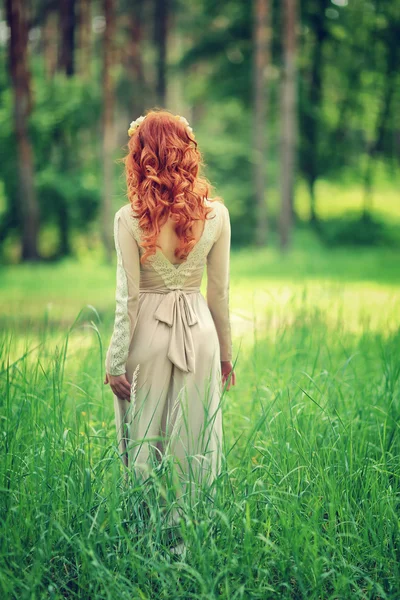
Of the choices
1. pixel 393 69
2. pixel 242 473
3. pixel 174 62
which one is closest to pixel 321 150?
pixel 393 69

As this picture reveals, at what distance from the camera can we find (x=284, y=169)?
62.5ft

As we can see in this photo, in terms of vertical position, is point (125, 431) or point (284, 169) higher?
point (284, 169)

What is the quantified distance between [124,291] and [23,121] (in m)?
15.9

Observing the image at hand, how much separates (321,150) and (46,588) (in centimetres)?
2692

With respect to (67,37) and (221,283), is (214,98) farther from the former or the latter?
(221,283)

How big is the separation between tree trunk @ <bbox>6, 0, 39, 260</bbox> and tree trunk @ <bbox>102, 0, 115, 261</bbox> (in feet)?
6.16

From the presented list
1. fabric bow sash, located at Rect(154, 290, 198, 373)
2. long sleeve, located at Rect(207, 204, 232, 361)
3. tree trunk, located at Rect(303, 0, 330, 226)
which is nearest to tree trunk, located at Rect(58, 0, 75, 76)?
tree trunk, located at Rect(303, 0, 330, 226)

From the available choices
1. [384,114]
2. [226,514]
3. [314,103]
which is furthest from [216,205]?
[384,114]

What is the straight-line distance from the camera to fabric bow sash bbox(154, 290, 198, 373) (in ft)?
10.6

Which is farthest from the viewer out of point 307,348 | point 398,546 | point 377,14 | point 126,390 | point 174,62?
point 377,14

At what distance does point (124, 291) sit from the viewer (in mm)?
3223

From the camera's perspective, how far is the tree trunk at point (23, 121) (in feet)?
A: 57.0

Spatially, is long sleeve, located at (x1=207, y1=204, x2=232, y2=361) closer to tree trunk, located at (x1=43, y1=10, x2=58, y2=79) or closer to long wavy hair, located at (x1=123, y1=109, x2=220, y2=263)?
long wavy hair, located at (x1=123, y1=109, x2=220, y2=263)

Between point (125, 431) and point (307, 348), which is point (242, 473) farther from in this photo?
point (307, 348)
